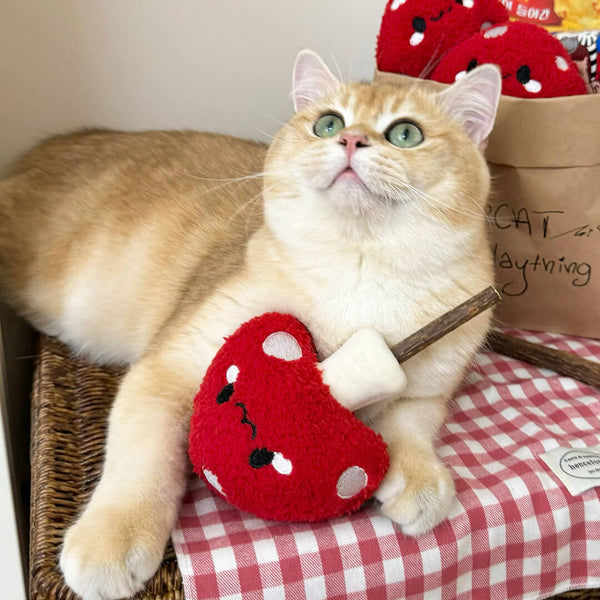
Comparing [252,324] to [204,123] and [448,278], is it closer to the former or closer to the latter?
[448,278]

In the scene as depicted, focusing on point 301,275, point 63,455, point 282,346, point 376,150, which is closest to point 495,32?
point 376,150

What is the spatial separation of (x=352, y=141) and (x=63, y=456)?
2.19 feet

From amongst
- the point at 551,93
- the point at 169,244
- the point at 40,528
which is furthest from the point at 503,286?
the point at 40,528

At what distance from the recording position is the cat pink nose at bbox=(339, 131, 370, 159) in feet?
3.18

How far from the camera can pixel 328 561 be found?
0.91 metres

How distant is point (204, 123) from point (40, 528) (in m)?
1.19

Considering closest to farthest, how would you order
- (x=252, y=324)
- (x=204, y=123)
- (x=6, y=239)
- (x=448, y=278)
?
(x=252, y=324), (x=448, y=278), (x=6, y=239), (x=204, y=123)

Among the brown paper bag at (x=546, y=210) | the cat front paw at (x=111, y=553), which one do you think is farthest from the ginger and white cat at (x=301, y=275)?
the brown paper bag at (x=546, y=210)

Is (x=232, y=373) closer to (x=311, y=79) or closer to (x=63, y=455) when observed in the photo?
(x=63, y=455)

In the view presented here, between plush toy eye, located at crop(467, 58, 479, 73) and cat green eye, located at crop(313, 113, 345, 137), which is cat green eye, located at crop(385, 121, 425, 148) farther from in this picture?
plush toy eye, located at crop(467, 58, 479, 73)

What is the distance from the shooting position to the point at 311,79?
4.03 feet

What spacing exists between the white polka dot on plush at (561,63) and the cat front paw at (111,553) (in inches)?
44.3

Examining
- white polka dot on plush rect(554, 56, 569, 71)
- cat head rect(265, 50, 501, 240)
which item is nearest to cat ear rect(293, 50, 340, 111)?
cat head rect(265, 50, 501, 240)

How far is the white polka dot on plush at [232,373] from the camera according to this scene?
92 centimetres
